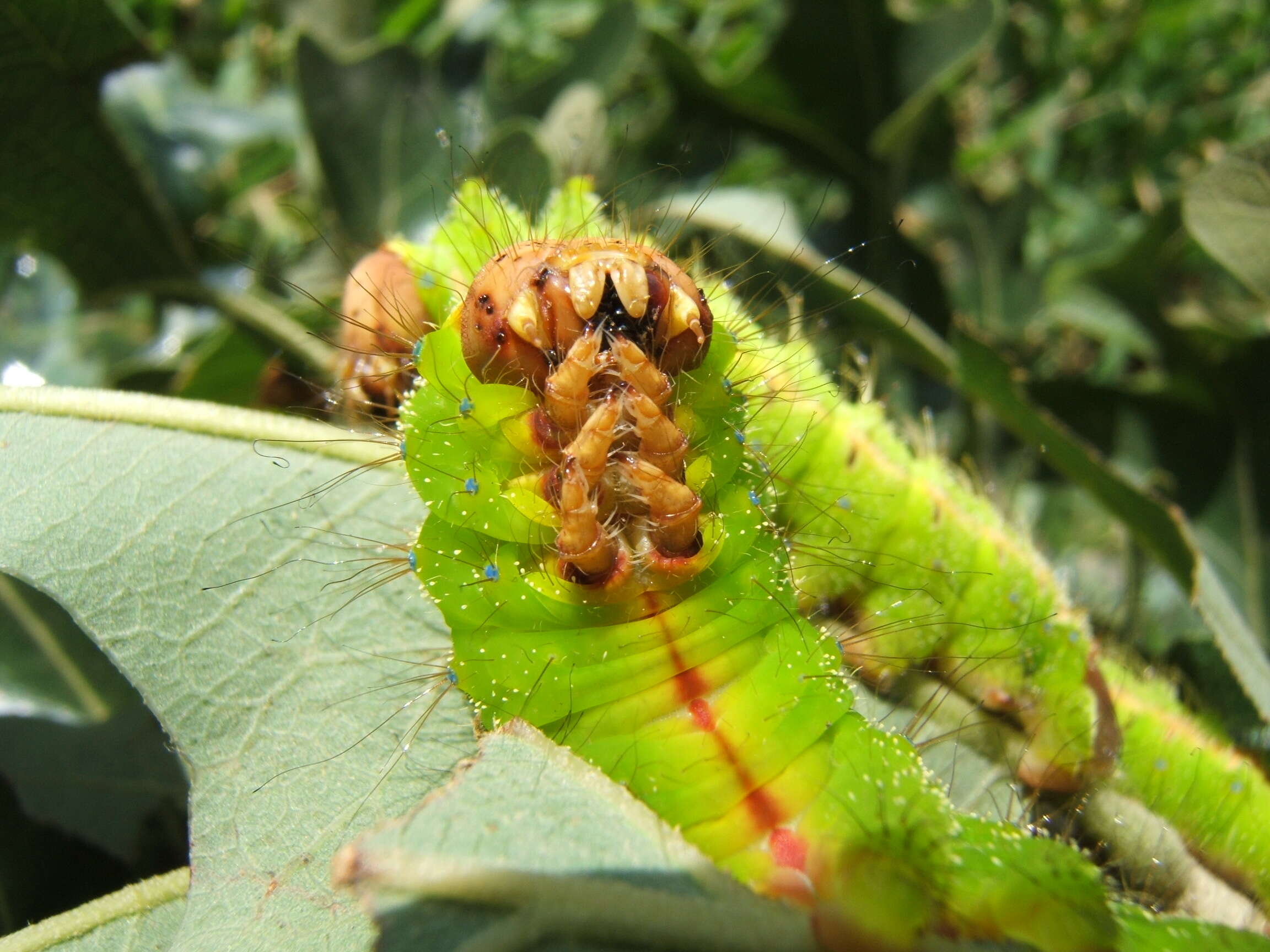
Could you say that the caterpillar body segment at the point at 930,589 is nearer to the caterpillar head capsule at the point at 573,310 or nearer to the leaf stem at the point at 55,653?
the caterpillar head capsule at the point at 573,310

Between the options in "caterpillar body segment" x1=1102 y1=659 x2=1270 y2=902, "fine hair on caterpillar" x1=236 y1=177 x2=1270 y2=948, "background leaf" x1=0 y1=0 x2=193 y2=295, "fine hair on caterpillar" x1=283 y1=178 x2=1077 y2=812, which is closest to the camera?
"fine hair on caterpillar" x1=236 y1=177 x2=1270 y2=948

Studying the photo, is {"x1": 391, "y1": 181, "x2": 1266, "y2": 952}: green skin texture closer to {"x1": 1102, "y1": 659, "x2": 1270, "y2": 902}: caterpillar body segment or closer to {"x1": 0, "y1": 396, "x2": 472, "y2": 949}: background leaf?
{"x1": 0, "y1": 396, "x2": 472, "y2": 949}: background leaf

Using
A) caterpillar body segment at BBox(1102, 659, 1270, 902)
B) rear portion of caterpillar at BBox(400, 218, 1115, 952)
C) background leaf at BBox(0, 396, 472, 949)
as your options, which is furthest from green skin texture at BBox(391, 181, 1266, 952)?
caterpillar body segment at BBox(1102, 659, 1270, 902)

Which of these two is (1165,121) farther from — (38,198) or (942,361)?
(38,198)

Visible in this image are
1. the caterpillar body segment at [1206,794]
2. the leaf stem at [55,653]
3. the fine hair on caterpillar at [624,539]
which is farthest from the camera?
the leaf stem at [55,653]

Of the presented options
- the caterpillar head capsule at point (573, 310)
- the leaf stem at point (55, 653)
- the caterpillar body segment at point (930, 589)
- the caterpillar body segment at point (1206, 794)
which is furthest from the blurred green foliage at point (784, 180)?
the caterpillar head capsule at point (573, 310)

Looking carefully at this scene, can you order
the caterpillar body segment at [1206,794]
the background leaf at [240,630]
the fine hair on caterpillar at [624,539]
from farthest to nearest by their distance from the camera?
the caterpillar body segment at [1206,794], the background leaf at [240,630], the fine hair on caterpillar at [624,539]

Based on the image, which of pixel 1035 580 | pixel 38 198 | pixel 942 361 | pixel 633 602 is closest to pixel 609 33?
pixel 942 361
